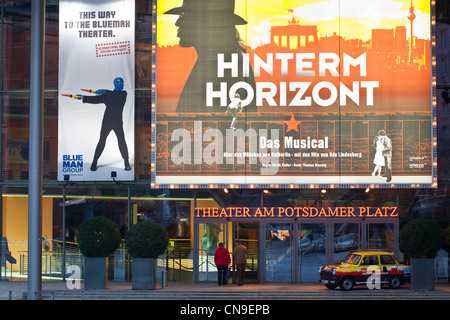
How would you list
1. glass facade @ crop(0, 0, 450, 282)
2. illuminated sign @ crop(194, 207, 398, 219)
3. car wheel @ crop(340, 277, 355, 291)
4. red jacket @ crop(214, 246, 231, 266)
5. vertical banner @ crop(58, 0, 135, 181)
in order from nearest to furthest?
car wheel @ crop(340, 277, 355, 291) < red jacket @ crop(214, 246, 231, 266) < illuminated sign @ crop(194, 207, 398, 219) < glass facade @ crop(0, 0, 450, 282) < vertical banner @ crop(58, 0, 135, 181)

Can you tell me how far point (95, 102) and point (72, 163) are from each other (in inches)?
104

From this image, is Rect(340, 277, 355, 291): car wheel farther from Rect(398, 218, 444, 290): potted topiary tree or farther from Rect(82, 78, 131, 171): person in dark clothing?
Rect(82, 78, 131, 171): person in dark clothing

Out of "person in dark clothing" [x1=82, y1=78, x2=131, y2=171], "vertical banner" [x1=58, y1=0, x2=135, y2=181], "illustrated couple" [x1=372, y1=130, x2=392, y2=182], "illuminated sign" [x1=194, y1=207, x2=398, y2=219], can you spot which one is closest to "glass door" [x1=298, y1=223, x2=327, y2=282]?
"illuminated sign" [x1=194, y1=207, x2=398, y2=219]

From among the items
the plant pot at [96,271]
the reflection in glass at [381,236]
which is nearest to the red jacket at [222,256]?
the plant pot at [96,271]

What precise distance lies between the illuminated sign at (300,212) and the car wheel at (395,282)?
3268mm

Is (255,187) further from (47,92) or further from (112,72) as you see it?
(47,92)

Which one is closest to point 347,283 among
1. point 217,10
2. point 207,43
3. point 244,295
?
point 244,295

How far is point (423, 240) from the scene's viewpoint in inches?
1138

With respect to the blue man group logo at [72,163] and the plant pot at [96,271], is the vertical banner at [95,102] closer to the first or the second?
the blue man group logo at [72,163]

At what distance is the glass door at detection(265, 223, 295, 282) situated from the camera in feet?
108

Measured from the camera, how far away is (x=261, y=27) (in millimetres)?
32156

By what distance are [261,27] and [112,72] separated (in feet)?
20.7

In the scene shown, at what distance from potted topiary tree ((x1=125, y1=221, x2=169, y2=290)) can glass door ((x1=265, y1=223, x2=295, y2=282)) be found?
17.5 ft

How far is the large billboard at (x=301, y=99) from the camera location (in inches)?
1252
